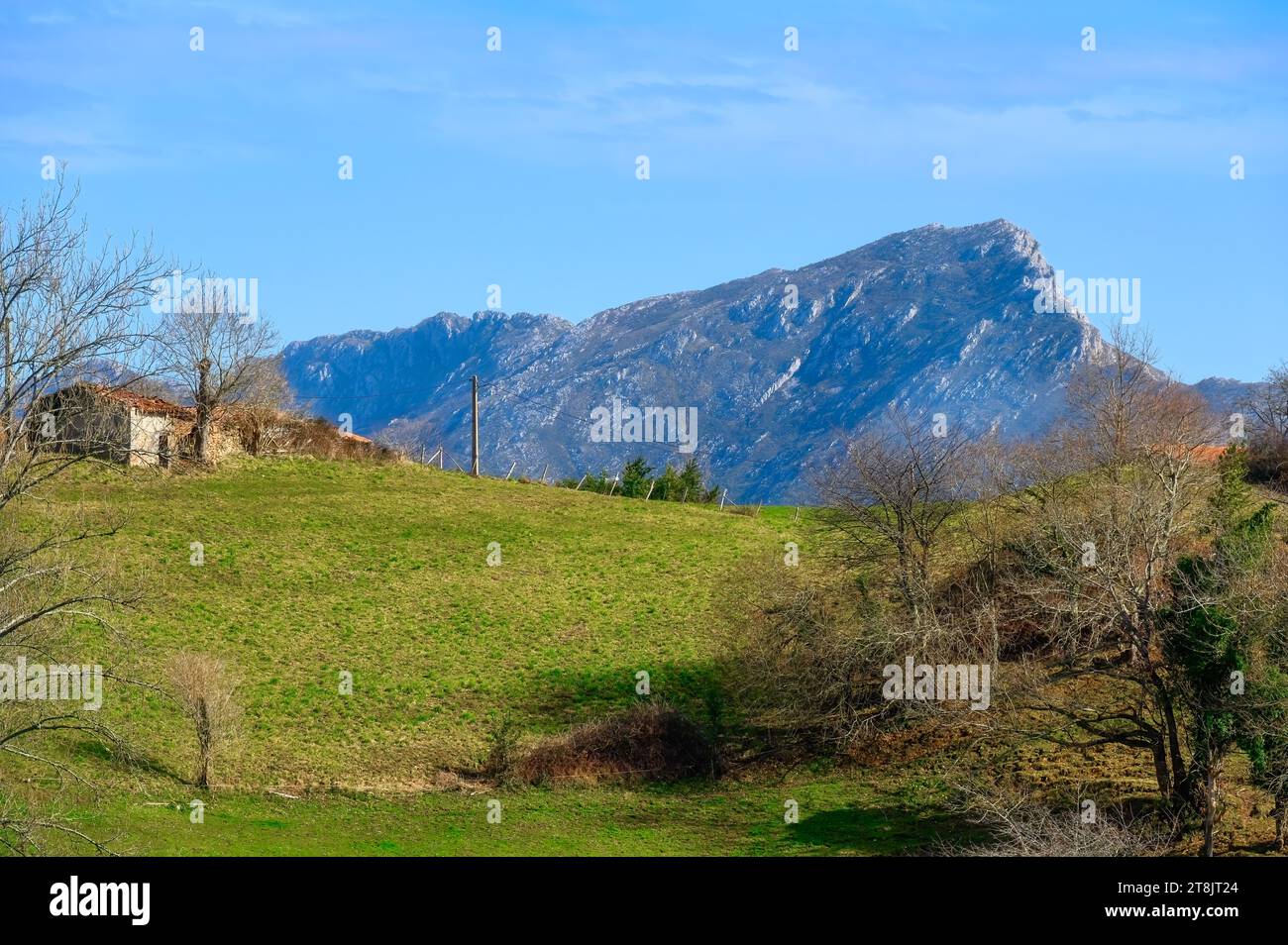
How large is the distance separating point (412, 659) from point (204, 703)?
1221 centimetres

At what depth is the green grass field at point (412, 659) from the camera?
33938mm

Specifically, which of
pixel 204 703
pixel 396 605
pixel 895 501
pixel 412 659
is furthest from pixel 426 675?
pixel 895 501

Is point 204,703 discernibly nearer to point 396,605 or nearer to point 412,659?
point 412,659

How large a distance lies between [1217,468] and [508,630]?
27.3 metres

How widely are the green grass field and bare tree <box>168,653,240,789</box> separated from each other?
876 mm

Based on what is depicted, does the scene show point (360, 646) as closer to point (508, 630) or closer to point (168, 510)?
point (508, 630)

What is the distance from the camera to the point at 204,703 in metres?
36.8

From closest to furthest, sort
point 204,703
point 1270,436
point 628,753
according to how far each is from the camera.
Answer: point 204,703 < point 628,753 < point 1270,436

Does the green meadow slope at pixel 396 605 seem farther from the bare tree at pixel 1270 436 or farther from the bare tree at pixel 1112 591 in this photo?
the bare tree at pixel 1270 436

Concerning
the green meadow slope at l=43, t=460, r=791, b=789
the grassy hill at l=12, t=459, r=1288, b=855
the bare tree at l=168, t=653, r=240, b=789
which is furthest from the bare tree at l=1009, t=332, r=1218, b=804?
the bare tree at l=168, t=653, r=240, b=789

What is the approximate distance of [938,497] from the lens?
144 ft

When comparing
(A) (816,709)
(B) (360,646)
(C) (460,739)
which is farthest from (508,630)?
(A) (816,709)

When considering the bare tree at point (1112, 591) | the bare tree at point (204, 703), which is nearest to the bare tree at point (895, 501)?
the bare tree at point (1112, 591)

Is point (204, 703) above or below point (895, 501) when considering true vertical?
below
